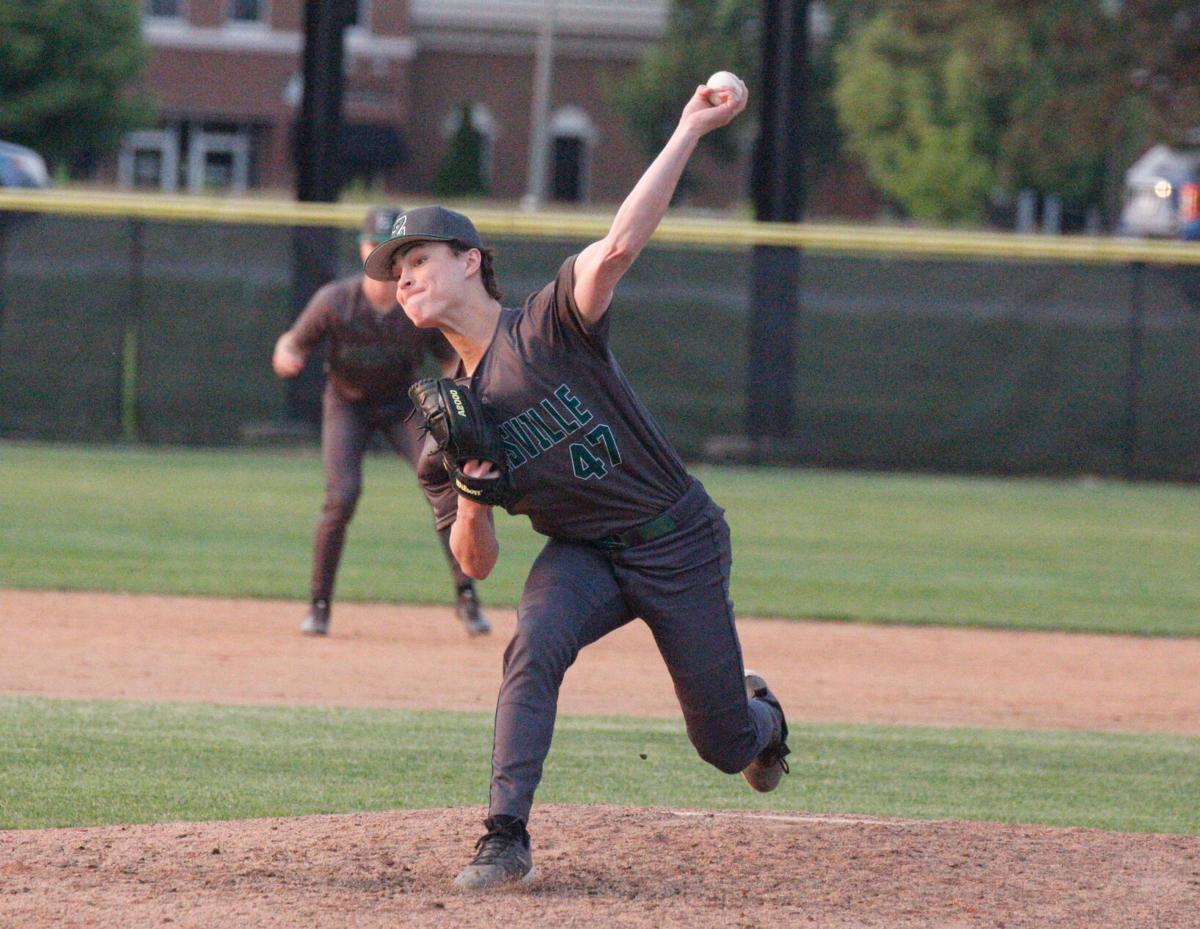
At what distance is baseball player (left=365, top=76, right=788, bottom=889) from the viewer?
441 centimetres

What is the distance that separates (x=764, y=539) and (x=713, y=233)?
15.1 feet

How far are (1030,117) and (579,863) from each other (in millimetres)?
34505

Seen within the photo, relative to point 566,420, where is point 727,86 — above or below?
above

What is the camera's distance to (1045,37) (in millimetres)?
36500

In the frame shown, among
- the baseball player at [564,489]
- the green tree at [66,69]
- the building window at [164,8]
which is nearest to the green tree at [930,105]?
the green tree at [66,69]

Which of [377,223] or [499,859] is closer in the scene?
[499,859]

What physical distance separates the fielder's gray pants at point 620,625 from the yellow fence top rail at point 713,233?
1211 centimetres

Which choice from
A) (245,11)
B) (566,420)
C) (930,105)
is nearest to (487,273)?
(566,420)

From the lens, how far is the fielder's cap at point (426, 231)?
4.47m

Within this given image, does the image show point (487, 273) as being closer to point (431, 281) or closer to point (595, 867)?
point (431, 281)

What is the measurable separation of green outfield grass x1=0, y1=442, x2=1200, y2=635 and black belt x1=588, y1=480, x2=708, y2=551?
5.68 m

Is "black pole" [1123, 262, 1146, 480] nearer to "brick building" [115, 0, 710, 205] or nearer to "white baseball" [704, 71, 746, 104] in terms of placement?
"white baseball" [704, 71, 746, 104]

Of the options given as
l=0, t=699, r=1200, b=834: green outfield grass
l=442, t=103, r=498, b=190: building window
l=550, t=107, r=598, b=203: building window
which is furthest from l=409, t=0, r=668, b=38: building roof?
l=0, t=699, r=1200, b=834: green outfield grass

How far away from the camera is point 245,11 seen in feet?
148
